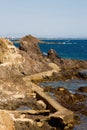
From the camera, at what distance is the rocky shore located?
2627 cm

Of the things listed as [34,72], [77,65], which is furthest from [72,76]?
[77,65]

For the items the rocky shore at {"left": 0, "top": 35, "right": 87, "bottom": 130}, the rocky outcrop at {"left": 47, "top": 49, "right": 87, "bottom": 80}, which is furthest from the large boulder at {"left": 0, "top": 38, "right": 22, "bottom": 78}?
the rocky outcrop at {"left": 47, "top": 49, "right": 87, "bottom": 80}

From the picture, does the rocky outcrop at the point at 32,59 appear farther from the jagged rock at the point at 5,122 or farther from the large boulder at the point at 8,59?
the jagged rock at the point at 5,122

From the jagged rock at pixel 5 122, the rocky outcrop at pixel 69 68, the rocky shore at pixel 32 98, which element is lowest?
the rocky outcrop at pixel 69 68

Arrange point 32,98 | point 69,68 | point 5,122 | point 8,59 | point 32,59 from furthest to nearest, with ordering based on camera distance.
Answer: point 69,68 < point 32,59 < point 8,59 < point 32,98 < point 5,122

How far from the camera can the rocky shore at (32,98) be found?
86.2 ft

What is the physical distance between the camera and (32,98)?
35500 millimetres

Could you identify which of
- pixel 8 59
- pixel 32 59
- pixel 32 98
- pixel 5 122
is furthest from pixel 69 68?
pixel 5 122

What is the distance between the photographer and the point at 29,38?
8144cm

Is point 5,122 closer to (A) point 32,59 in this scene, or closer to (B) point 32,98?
(B) point 32,98

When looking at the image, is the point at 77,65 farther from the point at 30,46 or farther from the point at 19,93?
the point at 19,93

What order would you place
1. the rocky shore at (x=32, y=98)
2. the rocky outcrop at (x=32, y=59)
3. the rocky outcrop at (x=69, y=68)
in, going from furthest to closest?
1. the rocky outcrop at (x=69, y=68)
2. the rocky outcrop at (x=32, y=59)
3. the rocky shore at (x=32, y=98)

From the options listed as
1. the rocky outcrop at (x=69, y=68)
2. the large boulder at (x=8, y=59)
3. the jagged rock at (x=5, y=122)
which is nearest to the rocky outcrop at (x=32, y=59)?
the large boulder at (x=8, y=59)

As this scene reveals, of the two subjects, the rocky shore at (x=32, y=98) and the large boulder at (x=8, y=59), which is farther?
the large boulder at (x=8, y=59)
